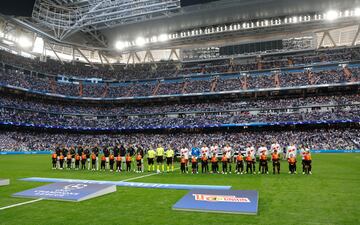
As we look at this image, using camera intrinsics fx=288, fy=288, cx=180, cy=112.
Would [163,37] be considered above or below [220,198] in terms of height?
above

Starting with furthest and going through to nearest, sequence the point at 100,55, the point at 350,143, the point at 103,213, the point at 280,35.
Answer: the point at 100,55, the point at 280,35, the point at 350,143, the point at 103,213

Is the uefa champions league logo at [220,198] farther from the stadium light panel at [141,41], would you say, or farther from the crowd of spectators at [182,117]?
the stadium light panel at [141,41]

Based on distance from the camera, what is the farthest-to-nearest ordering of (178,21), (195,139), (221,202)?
(178,21), (195,139), (221,202)

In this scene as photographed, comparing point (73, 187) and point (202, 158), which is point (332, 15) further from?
point (73, 187)

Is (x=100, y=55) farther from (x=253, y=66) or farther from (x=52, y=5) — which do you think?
(x=253, y=66)

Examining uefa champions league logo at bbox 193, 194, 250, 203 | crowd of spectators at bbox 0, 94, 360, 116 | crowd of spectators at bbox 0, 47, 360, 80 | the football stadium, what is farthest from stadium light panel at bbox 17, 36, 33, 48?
uefa champions league logo at bbox 193, 194, 250, 203

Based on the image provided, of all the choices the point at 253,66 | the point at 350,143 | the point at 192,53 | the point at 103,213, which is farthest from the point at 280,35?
the point at 103,213

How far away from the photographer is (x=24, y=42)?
6391 centimetres

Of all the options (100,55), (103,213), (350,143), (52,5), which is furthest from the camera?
(100,55)

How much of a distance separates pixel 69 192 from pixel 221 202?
6.12 m

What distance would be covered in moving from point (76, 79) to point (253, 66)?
143ft

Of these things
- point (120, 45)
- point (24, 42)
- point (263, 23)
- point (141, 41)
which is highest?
point (120, 45)

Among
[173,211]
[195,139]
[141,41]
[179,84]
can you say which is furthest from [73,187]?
[141,41]

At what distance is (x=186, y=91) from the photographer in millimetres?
64875
